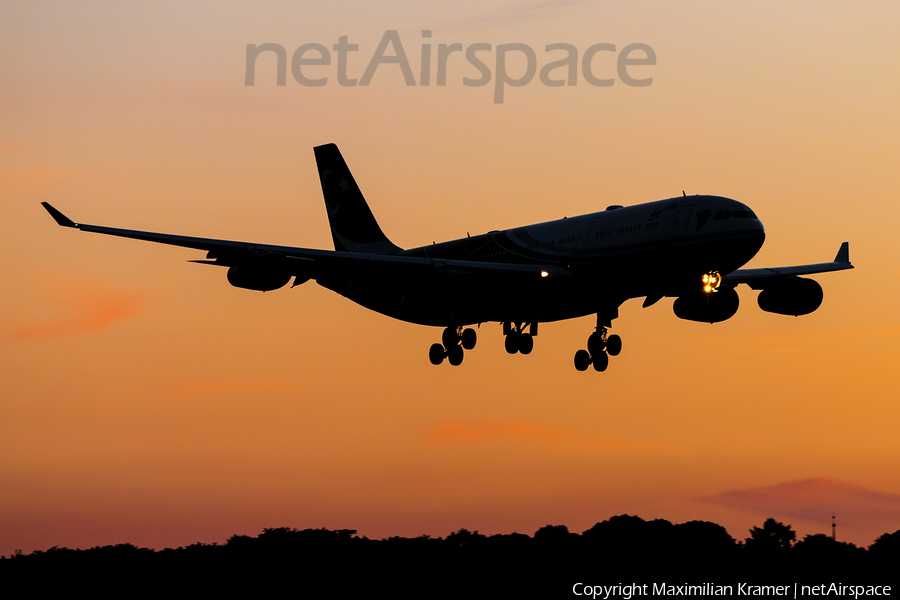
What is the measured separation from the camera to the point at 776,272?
63.9 meters

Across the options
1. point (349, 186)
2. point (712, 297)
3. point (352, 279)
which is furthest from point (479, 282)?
point (349, 186)

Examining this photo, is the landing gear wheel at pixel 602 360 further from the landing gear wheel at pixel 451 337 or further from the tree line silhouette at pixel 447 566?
the tree line silhouette at pixel 447 566

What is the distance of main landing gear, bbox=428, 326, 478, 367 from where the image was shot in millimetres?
61812

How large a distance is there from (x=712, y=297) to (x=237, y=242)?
2485 centimetres

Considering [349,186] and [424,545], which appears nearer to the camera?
[349,186]

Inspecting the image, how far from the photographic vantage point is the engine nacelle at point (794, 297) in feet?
207

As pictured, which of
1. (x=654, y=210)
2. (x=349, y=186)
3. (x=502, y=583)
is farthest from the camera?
(x=502, y=583)

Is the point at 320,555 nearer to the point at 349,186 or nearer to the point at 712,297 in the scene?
the point at 349,186

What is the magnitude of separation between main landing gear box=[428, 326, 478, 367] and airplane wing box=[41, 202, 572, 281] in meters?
4.32

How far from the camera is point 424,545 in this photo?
14450 centimetres

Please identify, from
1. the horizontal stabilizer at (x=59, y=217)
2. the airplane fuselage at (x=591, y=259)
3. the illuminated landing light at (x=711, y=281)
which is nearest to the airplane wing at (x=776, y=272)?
the airplane fuselage at (x=591, y=259)

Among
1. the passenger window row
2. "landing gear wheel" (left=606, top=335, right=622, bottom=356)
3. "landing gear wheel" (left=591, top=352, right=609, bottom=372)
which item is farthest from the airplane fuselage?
"landing gear wheel" (left=591, top=352, right=609, bottom=372)

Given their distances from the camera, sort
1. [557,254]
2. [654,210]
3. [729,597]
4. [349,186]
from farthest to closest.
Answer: [729,597] → [349,186] → [557,254] → [654,210]

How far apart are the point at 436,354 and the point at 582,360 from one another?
27.0ft
